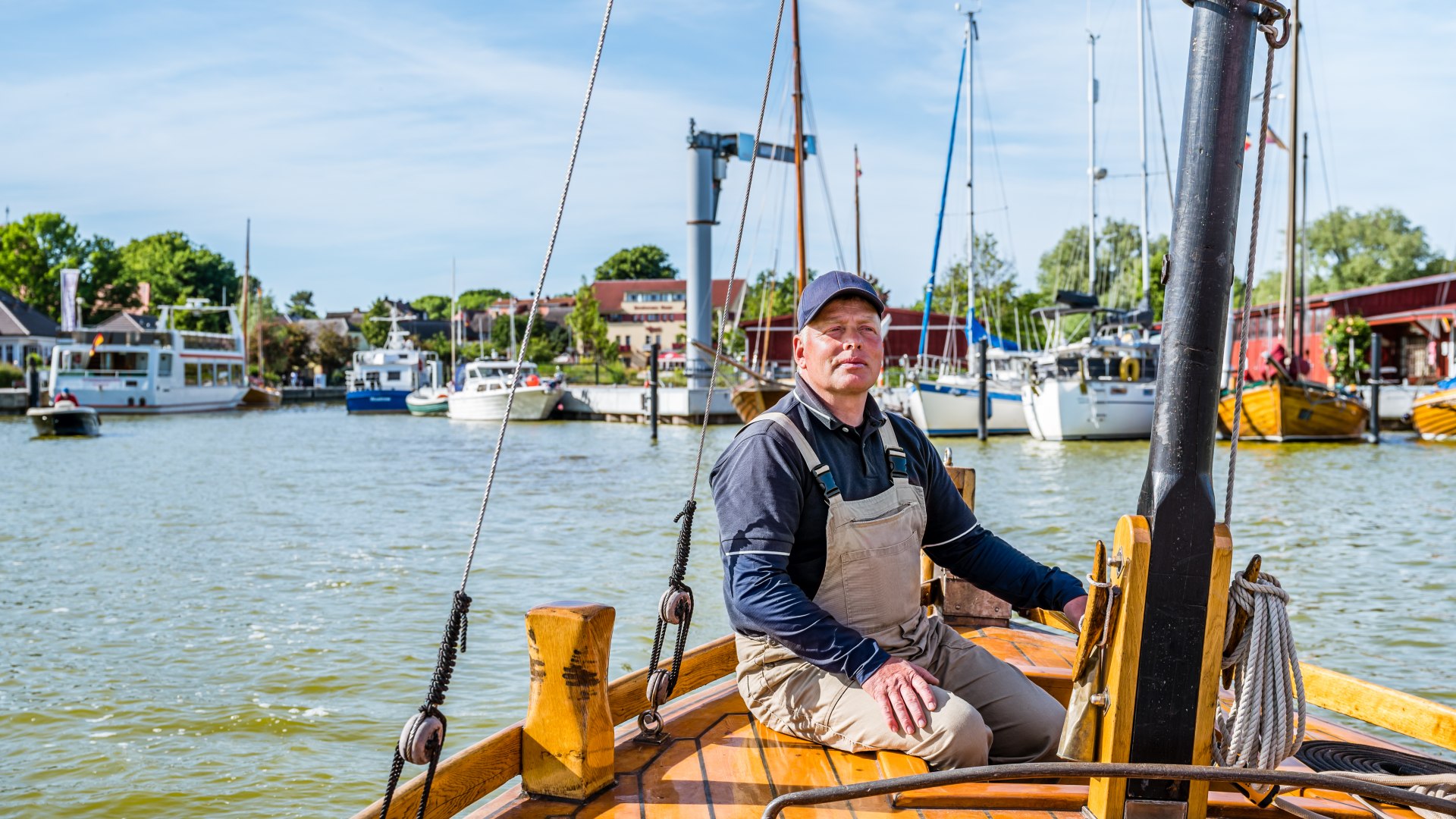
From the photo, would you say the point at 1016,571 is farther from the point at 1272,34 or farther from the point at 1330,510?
the point at 1330,510

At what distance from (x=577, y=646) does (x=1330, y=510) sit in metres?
15.7

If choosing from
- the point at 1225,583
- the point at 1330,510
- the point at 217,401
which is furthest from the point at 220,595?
the point at 217,401

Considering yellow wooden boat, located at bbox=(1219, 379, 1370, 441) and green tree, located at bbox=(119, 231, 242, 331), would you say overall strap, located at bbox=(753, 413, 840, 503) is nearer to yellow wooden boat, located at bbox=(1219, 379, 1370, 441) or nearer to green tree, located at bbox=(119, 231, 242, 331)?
yellow wooden boat, located at bbox=(1219, 379, 1370, 441)

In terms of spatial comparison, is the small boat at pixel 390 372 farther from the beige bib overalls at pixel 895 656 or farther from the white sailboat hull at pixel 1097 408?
the beige bib overalls at pixel 895 656

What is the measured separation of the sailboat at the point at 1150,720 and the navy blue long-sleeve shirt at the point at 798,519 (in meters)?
0.33

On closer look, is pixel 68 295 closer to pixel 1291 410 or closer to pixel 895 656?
pixel 1291 410

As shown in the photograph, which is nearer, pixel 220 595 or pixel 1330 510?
pixel 220 595

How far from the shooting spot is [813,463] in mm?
2992

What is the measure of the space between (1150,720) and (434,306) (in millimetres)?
151709

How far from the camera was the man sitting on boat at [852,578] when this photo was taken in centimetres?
290

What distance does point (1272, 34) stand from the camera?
8.13 ft

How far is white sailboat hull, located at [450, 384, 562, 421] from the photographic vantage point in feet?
154

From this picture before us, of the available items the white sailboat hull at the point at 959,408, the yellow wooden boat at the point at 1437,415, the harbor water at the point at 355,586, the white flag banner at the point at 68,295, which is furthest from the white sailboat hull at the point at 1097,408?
the white flag banner at the point at 68,295

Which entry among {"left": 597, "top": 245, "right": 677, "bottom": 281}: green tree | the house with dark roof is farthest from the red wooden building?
{"left": 597, "top": 245, "right": 677, "bottom": 281}: green tree
